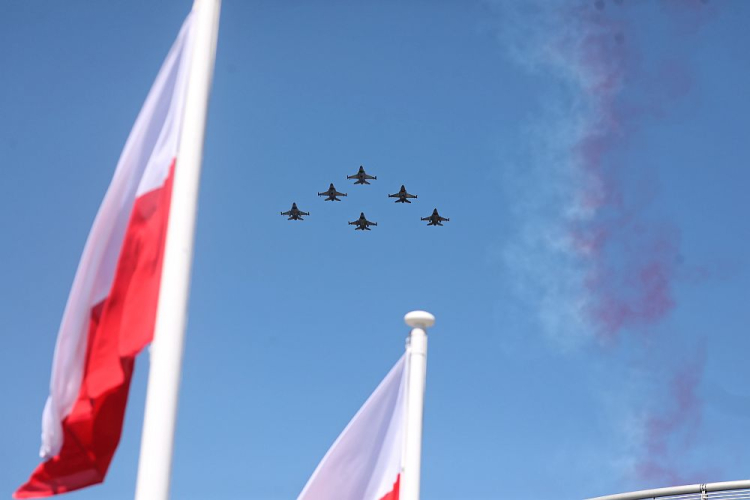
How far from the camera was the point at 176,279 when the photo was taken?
26.5ft

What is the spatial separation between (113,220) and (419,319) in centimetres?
459

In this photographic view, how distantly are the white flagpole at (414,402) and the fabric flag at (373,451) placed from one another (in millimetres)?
137

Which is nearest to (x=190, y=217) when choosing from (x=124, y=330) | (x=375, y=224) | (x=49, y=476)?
(x=124, y=330)

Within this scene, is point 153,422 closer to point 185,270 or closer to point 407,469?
point 185,270

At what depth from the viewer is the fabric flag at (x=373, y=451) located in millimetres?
11992

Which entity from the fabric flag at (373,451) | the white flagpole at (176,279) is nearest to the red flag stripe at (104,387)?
the white flagpole at (176,279)

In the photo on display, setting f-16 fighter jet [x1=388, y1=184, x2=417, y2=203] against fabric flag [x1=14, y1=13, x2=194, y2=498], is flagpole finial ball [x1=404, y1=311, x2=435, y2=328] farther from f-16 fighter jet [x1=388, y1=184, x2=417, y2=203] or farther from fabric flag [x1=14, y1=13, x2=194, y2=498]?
f-16 fighter jet [x1=388, y1=184, x2=417, y2=203]

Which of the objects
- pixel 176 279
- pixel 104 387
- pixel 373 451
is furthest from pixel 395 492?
pixel 176 279

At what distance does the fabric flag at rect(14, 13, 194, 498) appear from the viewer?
845cm

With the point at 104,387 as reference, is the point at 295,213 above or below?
above

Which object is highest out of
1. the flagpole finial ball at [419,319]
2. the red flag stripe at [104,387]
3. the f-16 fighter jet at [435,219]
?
the f-16 fighter jet at [435,219]

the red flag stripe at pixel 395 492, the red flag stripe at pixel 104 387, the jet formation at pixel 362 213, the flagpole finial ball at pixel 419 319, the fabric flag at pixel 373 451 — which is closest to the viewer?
the red flag stripe at pixel 104 387

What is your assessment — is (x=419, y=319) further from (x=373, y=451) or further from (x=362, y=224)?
(x=362, y=224)

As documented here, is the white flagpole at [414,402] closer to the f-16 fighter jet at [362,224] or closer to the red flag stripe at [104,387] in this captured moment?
the red flag stripe at [104,387]
